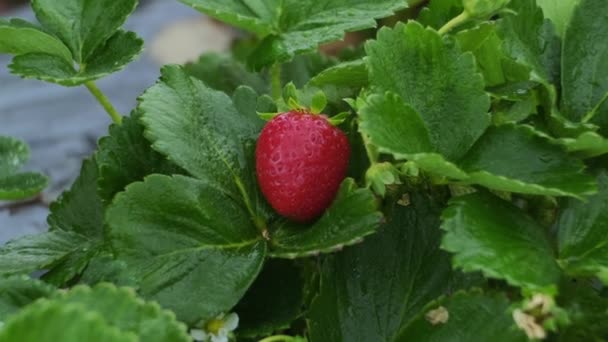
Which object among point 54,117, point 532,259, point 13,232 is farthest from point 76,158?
point 532,259

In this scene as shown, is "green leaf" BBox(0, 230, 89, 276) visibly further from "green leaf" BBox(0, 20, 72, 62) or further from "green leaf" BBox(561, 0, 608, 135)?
"green leaf" BBox(561, 0, 608, 135)

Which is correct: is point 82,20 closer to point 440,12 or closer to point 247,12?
point 247,12

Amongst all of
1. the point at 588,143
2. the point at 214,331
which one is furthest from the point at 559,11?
the point at 214,331

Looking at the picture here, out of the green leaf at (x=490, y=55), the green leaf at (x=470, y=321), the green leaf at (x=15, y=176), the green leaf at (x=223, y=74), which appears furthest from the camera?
the green leaf at (x=223, y=74)

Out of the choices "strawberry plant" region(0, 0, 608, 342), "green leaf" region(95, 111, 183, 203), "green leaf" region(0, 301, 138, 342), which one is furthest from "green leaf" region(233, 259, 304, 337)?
"green leaf" region(0, 301, 138, 342)

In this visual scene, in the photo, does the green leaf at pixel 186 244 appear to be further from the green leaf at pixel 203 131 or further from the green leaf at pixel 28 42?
the green leaf at pixel 28 42

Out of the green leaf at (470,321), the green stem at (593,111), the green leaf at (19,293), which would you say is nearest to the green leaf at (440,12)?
the green stem at (593,111)
